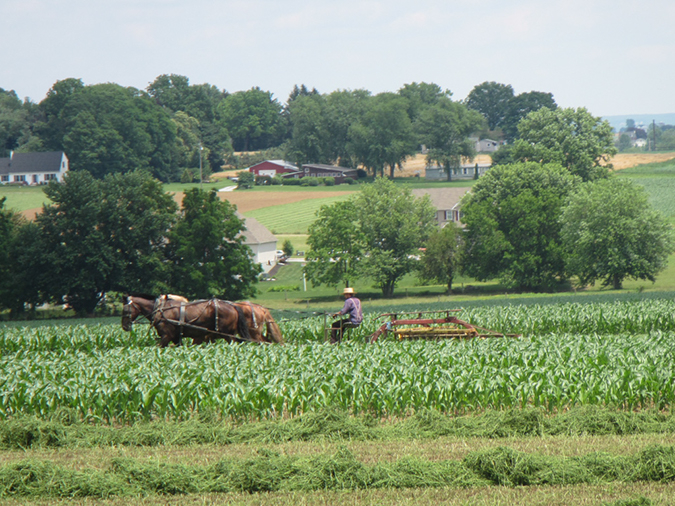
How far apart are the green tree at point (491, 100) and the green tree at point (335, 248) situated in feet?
386

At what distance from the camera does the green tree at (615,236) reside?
54.5 meters

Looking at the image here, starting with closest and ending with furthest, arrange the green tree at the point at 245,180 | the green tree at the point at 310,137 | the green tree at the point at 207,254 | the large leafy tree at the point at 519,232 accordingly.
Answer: the green tree at the point at 207,254 < the large leafy tree at the point at 519,232 < the green tree at the point at 245,180 < the green tree at the point at 310,137

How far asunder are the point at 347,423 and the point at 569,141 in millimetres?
70324

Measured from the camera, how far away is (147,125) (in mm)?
123000

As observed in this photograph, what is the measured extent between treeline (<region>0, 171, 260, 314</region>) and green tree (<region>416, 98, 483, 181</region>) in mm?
75470

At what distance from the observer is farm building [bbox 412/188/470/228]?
91000 millimetres

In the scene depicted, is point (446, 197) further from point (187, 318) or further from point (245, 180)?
point (187, 318)

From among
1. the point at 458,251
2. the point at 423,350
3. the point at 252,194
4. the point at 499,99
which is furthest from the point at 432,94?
the point at 423,350

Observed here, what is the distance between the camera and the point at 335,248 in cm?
6128

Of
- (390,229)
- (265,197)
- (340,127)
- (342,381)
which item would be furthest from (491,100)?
(342,381)

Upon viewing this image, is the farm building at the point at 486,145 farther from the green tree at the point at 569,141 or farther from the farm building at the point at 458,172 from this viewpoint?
the green tree at the point at 569,141

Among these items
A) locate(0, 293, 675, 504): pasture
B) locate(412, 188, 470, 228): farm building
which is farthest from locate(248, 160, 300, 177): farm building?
locate(0, 293, 675, 504): pasture

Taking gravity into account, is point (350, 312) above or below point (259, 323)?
above

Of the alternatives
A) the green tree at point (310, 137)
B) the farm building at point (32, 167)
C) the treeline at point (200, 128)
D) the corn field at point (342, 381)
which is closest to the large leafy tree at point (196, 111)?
the treeline at point (200, 128)
